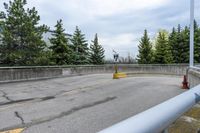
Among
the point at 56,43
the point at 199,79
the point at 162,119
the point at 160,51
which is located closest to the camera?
the point at 162,119

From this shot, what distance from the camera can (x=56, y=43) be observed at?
95.9ft

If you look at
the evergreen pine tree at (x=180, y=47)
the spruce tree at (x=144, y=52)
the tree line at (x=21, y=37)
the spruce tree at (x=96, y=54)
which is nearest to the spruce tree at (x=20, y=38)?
the tree line at (x=21, y=37)

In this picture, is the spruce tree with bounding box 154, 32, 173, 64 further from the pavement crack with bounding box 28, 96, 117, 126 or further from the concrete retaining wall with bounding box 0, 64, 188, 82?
the pavement crack with bounding box 28, 96, 117, 126

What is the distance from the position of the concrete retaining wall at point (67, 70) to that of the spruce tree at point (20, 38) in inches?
61.5

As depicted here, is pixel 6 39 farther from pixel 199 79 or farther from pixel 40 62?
pixel 199 79

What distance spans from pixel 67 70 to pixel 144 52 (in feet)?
66.2

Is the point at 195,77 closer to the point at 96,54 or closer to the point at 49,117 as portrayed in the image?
the point at 49,117

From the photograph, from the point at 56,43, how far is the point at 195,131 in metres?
26.9

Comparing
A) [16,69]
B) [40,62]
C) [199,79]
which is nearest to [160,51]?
[40,62]

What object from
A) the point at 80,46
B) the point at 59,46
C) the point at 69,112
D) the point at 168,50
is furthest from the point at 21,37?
the point at 168,50

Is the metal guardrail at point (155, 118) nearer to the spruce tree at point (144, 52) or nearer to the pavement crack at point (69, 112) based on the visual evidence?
the pavement crack at point (69, 112)

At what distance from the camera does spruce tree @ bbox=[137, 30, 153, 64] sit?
4094 centimetres

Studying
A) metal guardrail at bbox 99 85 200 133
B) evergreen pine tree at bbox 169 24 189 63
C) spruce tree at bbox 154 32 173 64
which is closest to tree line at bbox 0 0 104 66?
metal guardrail at bbox 99 85 200 133

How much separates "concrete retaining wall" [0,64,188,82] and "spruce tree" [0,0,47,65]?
5.12 feet
